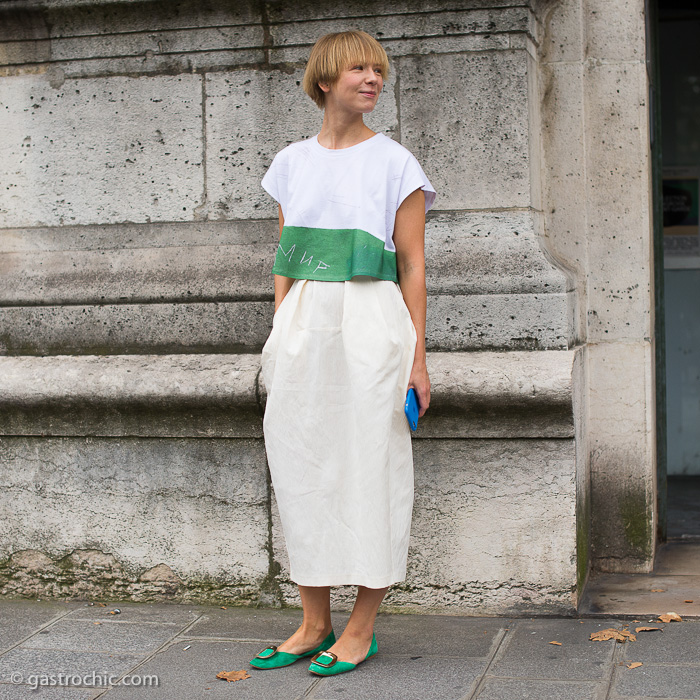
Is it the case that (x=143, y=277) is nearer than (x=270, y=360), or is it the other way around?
(x=270, y=360)

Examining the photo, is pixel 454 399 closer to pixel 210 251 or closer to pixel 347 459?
pixel 347 459

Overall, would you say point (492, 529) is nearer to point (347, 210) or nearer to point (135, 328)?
point (347, 210)

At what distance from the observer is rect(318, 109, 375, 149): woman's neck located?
3305mm

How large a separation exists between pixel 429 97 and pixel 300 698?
2.28m

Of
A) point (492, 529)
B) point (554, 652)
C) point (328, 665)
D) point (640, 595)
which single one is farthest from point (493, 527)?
point (328, 665)

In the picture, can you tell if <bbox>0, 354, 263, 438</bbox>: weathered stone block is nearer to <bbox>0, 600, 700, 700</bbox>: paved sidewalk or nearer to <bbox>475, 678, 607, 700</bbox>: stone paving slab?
<bbox>0, 600, 700, 700</bbox>: paved sidewalk

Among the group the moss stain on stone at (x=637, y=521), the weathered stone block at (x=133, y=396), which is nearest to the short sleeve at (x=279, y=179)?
the weathered stone block at (x=133, y=396)

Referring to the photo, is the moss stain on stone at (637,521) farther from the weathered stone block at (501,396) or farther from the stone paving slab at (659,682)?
the stone paving slab at (659,682)

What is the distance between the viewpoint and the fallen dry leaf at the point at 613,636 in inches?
139

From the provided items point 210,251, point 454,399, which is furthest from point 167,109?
point 454,399

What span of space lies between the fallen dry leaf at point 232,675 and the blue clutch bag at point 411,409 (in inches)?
37.9

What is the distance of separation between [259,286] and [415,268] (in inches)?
38.4

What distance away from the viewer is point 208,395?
3938 mm

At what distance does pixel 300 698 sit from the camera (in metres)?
3.10
